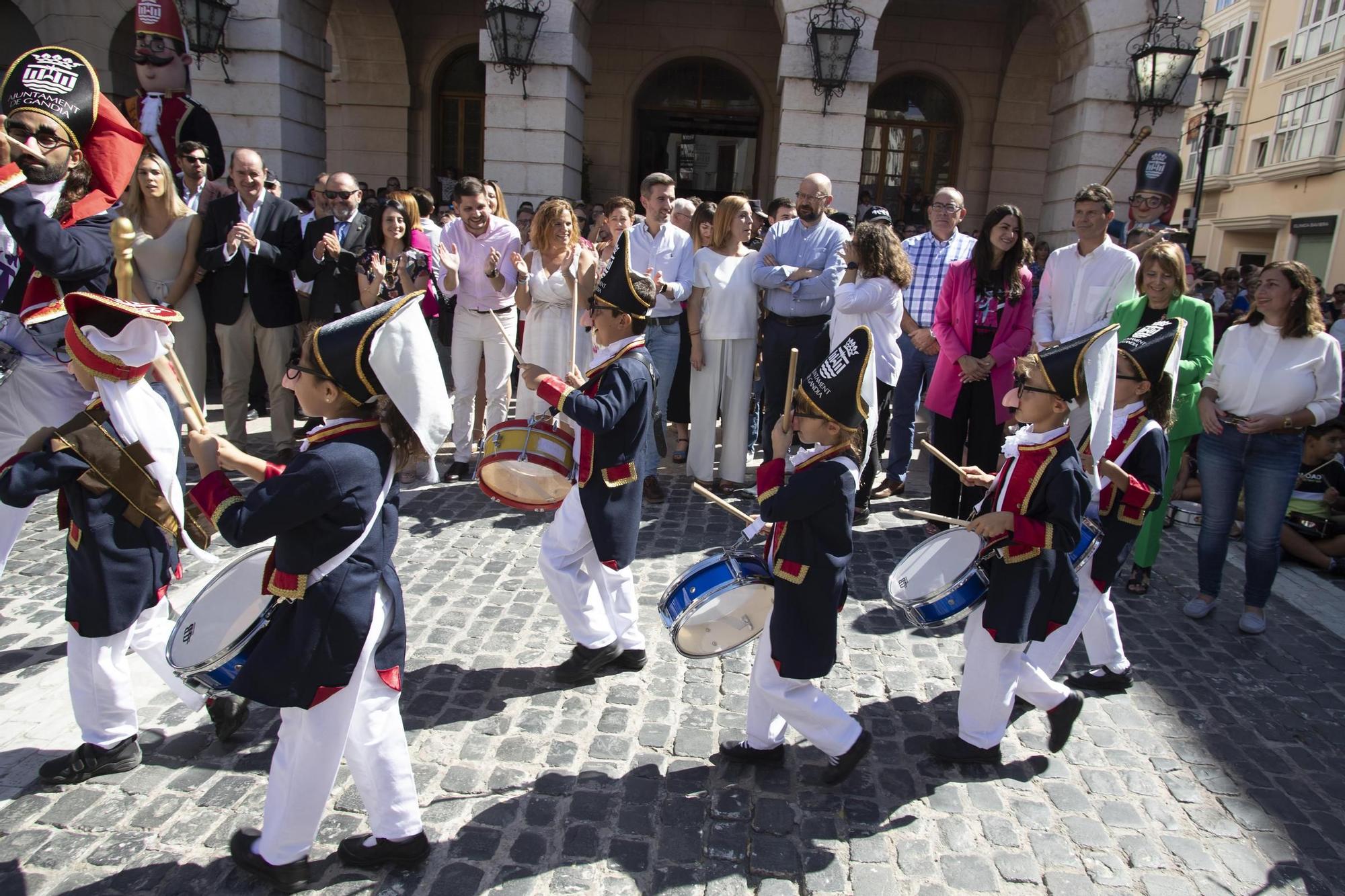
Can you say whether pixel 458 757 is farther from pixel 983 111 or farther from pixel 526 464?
pixel 983 111

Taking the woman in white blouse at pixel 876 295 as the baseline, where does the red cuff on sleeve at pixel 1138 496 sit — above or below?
below

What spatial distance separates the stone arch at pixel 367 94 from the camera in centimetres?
1547

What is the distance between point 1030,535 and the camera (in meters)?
3.31

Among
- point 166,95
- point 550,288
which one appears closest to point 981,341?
point 550,288

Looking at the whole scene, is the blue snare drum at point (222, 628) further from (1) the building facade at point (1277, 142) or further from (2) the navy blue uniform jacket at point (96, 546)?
(1) the building facade at point (1277, 142)

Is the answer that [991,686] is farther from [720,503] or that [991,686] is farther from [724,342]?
[724,342]

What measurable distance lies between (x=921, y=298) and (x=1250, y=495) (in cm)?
279

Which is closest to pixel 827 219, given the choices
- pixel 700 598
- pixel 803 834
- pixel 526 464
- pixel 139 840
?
pixel 526 464

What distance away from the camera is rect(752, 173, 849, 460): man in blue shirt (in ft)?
21.6

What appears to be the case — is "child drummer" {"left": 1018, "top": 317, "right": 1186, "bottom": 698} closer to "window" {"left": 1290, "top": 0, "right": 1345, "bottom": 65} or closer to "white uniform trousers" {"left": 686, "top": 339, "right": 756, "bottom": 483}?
"white uniform trousers" {"left": 686, "top": 339, "right": 756, "bottom": 483}

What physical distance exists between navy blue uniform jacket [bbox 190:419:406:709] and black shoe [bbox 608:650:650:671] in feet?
5.72

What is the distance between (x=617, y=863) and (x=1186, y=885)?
1965 mm

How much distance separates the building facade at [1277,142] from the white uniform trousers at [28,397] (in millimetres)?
27378

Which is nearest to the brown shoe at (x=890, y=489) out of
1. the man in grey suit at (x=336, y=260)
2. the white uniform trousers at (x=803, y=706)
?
the white uniform trousers at (x=803, y=706)
